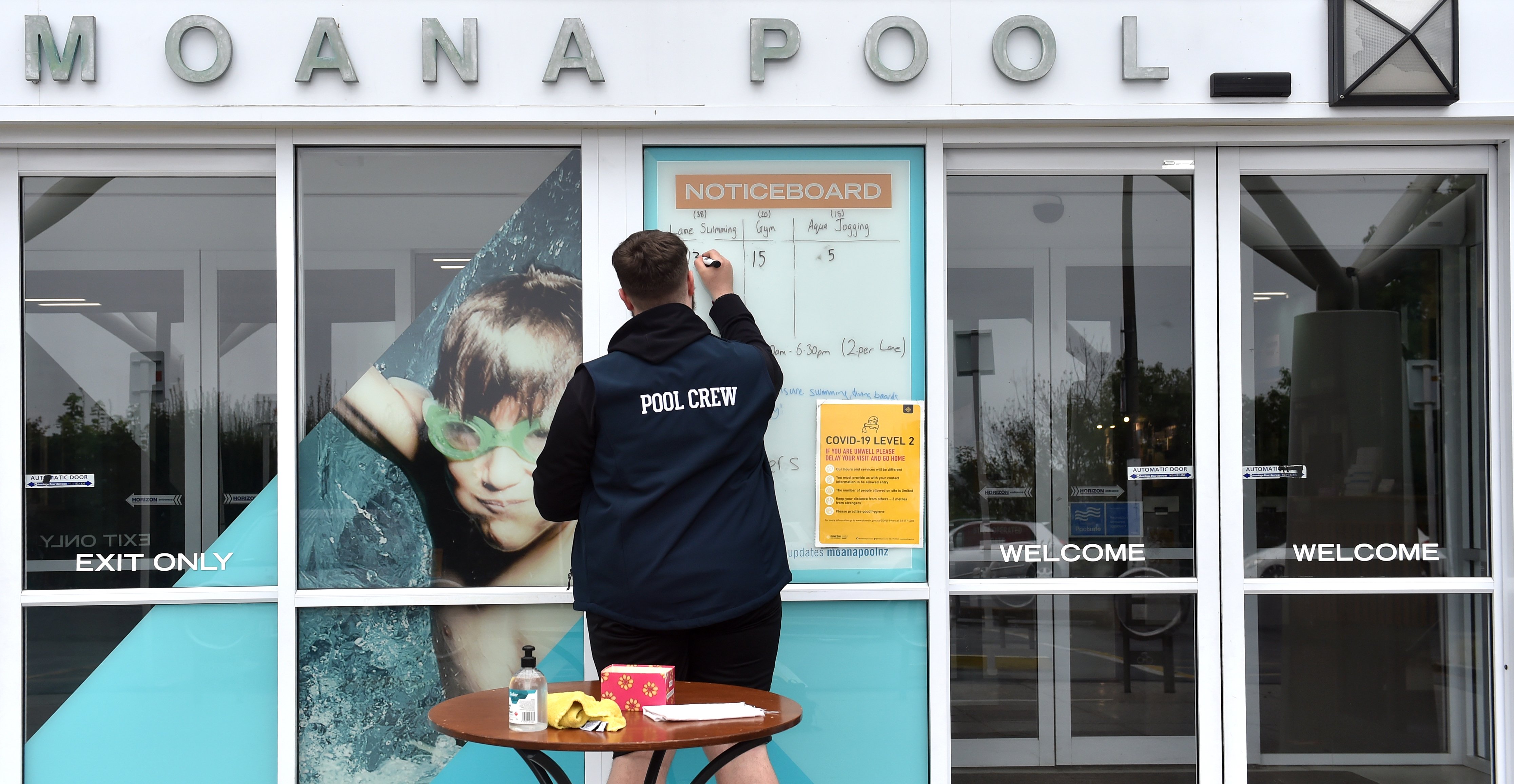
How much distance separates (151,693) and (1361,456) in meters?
4.27

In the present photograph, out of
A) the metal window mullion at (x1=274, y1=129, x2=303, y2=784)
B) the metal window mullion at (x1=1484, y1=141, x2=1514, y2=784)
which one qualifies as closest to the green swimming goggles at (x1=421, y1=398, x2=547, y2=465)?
the metal window mullion at (x1=274, y1=129, x2=303, y2=784)

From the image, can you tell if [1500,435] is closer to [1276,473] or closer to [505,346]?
[1276,473]

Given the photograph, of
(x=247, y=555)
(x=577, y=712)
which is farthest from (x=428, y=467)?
(x=577, y=712)

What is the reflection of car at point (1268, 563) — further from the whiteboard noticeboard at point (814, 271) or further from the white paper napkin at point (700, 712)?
the white paper napkin at point (700, 712)

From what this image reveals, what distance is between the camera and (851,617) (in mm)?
3469

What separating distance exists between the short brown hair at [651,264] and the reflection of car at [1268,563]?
2311mm

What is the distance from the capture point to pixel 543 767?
229 centimetres

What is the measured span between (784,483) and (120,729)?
7.79 ft

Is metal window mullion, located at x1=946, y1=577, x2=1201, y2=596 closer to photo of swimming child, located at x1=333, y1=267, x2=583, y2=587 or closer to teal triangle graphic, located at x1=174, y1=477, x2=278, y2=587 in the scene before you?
photo of swimming child, located at x1=333, y1=267, x2=583, y2=587

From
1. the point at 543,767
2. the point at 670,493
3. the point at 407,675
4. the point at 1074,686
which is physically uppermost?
the point at 670,493

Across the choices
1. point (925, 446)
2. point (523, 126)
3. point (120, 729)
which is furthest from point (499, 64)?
point (120, 729)

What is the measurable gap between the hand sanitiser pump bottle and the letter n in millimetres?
1981

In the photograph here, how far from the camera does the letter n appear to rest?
3.30 m

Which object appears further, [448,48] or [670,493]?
[448,48]
